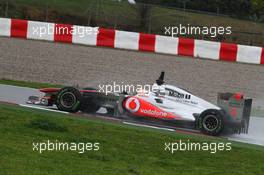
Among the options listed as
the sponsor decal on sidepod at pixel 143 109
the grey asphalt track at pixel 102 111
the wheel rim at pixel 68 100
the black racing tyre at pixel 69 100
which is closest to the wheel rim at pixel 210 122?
the grey asphalt track at pixel 102 111

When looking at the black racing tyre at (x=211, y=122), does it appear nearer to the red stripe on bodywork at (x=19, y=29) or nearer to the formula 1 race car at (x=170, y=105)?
the formula 1 race car at (x=170, y=105)

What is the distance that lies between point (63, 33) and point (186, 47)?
3.26 m

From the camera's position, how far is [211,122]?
11469 millimetres

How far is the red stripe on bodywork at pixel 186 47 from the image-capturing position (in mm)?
16609

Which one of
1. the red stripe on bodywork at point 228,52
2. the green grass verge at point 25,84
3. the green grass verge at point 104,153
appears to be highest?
the red stripe on bodywork at point 228,52

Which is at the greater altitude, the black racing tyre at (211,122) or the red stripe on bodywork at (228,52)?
the red stripe on bodywork at (228,52)

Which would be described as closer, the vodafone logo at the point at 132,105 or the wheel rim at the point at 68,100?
the vodafone logo at the point at 132,105

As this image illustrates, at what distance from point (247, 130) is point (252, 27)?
8257mm

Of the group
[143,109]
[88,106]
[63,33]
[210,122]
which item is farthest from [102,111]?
[63,33]

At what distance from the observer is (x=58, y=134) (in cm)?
955

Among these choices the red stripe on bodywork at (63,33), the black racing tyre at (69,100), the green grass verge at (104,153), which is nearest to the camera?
the green grass verge at (104,153)

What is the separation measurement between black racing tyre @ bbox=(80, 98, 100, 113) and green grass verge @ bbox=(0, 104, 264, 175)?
691mm

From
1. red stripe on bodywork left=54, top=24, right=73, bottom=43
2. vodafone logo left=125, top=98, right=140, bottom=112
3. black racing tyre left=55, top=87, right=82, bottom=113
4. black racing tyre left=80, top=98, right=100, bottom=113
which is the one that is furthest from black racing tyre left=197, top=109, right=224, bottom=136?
red stripe on bodywork left=54, top=24, right=73, bottom=43

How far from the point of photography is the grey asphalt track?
11602 mm
